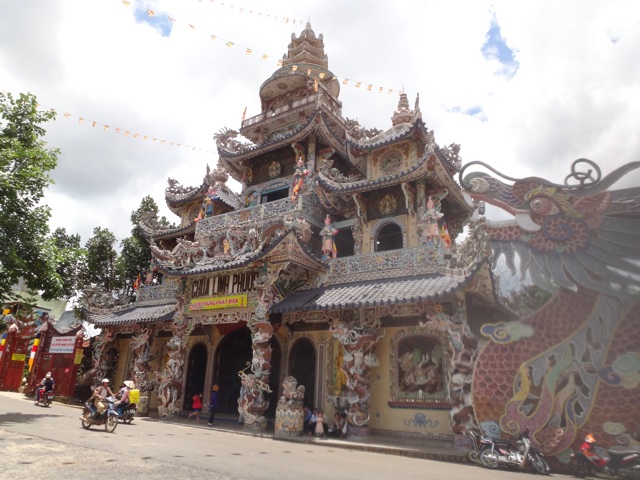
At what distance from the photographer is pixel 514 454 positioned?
891cm

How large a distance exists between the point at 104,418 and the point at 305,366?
6692 millimetres

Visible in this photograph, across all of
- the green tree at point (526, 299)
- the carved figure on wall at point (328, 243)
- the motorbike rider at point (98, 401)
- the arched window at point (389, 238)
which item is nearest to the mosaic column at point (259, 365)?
the carved figure on wall at point (328, 243)

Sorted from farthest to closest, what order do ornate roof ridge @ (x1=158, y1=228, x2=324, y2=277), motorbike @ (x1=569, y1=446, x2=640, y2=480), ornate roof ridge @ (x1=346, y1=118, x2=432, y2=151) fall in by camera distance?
ornate roof ridge @ (x1=346, y1=118, x2=432, y2=151)
ornate roof ridge @ (x1=158, y1=228, x2=324, y2=277)
motorbike @ (x1=569, y1=446, x2=640, y2=480)

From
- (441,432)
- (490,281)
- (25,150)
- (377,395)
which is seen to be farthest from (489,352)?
(25,150)

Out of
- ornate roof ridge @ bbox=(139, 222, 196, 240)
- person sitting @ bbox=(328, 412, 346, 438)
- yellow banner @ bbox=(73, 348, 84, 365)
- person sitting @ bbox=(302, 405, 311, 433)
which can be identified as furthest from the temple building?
ornate roof ridge @ bbox=(139, 222, 196, 240)

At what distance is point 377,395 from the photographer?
1335 cm

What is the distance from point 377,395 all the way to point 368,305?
3.50 meters

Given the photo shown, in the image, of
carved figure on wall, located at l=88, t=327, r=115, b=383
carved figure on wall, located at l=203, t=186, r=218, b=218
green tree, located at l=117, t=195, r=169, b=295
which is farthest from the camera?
green tree, located at l=117, t=195, r=169, b=295

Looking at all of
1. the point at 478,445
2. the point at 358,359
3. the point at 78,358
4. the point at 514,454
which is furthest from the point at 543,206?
the point at 78,358

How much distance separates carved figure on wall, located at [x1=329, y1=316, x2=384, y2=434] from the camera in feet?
40.4

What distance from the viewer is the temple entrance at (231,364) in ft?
57.1

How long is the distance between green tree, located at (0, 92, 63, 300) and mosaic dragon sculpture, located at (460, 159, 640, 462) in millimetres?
13089

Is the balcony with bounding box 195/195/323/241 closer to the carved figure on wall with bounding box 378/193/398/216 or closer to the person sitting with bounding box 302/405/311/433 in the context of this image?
the carved figure on wall with bounding box 378/193/398/216

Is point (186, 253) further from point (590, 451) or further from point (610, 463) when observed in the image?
point (610, 463)
